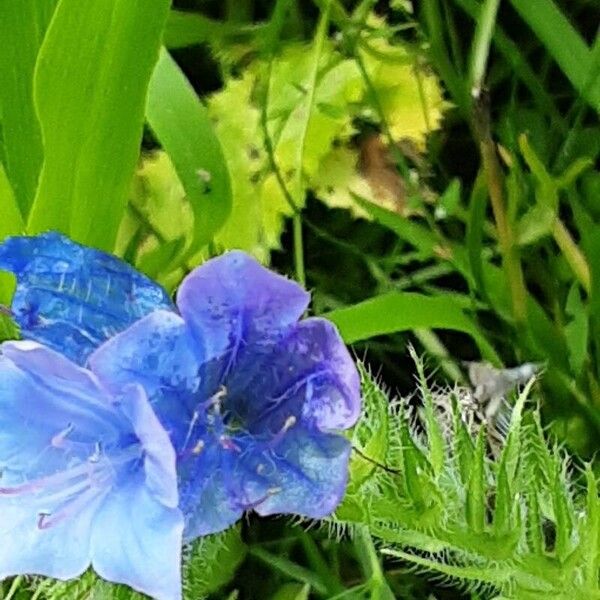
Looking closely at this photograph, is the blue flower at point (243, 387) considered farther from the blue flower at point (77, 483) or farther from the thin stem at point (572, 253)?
the thin stem at point (572, 253)

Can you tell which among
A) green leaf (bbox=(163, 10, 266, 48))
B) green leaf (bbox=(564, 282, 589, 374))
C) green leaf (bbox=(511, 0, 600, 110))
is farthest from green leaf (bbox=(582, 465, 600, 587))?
green leaf (bbox=(163, 10, 266, 48))

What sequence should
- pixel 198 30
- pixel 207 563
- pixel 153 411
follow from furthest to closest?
pixel 198 30, pixel 207 563, pixel 153 411

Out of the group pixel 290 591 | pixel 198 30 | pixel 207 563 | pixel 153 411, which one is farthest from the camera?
pixel 198 30

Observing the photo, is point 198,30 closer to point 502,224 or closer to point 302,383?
point 502,224

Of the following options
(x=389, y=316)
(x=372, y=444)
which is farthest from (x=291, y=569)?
(x=372, y=444)

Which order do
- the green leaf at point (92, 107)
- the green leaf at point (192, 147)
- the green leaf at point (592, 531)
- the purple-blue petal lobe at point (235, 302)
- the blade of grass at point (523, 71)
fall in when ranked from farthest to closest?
the blade of grass at point (523, 71) → the green leaf at point (192, 147) → the green leaf at point (92, 107) → the green leaf at point (592, 531) → the purple-blue petal lobe at point (235, 302)

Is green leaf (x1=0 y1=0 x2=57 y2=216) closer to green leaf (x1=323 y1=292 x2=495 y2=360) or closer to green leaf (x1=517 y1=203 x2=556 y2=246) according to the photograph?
green leaf (x1=323 y1=292 x2=495 y2=360)

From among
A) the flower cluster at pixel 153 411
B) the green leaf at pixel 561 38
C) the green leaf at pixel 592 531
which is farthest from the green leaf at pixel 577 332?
the flower cluster at pixel 153 411
